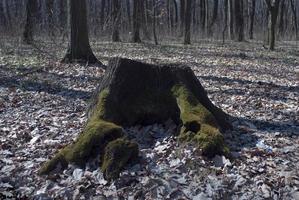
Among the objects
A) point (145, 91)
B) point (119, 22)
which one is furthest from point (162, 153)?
point (119, 22)

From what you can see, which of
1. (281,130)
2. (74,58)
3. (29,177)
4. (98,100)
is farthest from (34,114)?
(74,58)

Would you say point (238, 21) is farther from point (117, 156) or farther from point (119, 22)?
point (117, 156)

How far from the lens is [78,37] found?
13.0m

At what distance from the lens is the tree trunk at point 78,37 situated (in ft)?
42.0

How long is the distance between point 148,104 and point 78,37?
24.8 feet

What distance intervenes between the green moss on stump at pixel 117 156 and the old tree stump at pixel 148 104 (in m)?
0.16

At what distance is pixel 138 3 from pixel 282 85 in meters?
13.7

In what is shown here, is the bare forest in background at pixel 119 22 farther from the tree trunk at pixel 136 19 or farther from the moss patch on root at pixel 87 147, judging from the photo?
the moss patch on root at pixel 87 147

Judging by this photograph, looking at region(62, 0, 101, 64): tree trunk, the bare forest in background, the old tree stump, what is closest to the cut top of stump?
the old tree stump

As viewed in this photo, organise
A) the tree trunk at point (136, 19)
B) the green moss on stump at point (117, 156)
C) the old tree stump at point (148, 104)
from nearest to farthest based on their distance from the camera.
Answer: the green moss on stump at point (117, 156), the old tree stump at point (148, 104), the tree trunk at point (136, 19)

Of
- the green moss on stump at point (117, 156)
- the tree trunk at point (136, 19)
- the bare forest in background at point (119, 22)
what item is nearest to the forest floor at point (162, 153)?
the green moss on stump at point (117, 156)

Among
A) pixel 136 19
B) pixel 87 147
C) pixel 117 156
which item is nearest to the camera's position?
pixel 117 156

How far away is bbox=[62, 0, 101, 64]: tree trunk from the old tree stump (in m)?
6.93

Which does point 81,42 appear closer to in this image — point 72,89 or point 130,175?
point 72,89
